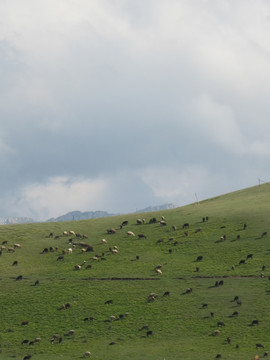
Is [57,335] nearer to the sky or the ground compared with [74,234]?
nearer to the ground

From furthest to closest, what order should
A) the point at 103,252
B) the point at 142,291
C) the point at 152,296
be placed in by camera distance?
the point at 103,252
the point at 142,291
the point at 152,296

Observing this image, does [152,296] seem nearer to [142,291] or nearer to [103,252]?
[142,291]

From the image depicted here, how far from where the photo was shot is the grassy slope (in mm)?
72938

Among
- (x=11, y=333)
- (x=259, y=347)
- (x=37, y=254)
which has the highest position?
(x=37, y=254)

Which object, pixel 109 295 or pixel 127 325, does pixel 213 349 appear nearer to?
pixel 127 325

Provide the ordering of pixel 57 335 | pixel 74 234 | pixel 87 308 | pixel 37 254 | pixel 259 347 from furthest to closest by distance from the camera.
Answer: pixel 74 234 < pixel 37 254 < pixel 87 308 < pixel 57 335 < pixel 259 347

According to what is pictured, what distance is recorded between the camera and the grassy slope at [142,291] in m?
72.9

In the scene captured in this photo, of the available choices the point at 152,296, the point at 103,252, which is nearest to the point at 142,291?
the point at 152,296

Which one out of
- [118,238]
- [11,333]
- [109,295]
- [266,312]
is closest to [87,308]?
[109,295]

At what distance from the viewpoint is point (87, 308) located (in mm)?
84688

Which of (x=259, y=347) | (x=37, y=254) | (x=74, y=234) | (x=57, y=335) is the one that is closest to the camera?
(x=259, y=347)

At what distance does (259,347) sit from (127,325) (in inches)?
660

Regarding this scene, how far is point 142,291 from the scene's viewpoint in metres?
88.2

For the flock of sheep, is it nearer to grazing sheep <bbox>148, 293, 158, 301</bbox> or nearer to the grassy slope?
grazing sheep <bbox>148, 293, 158, 301</bbox>
